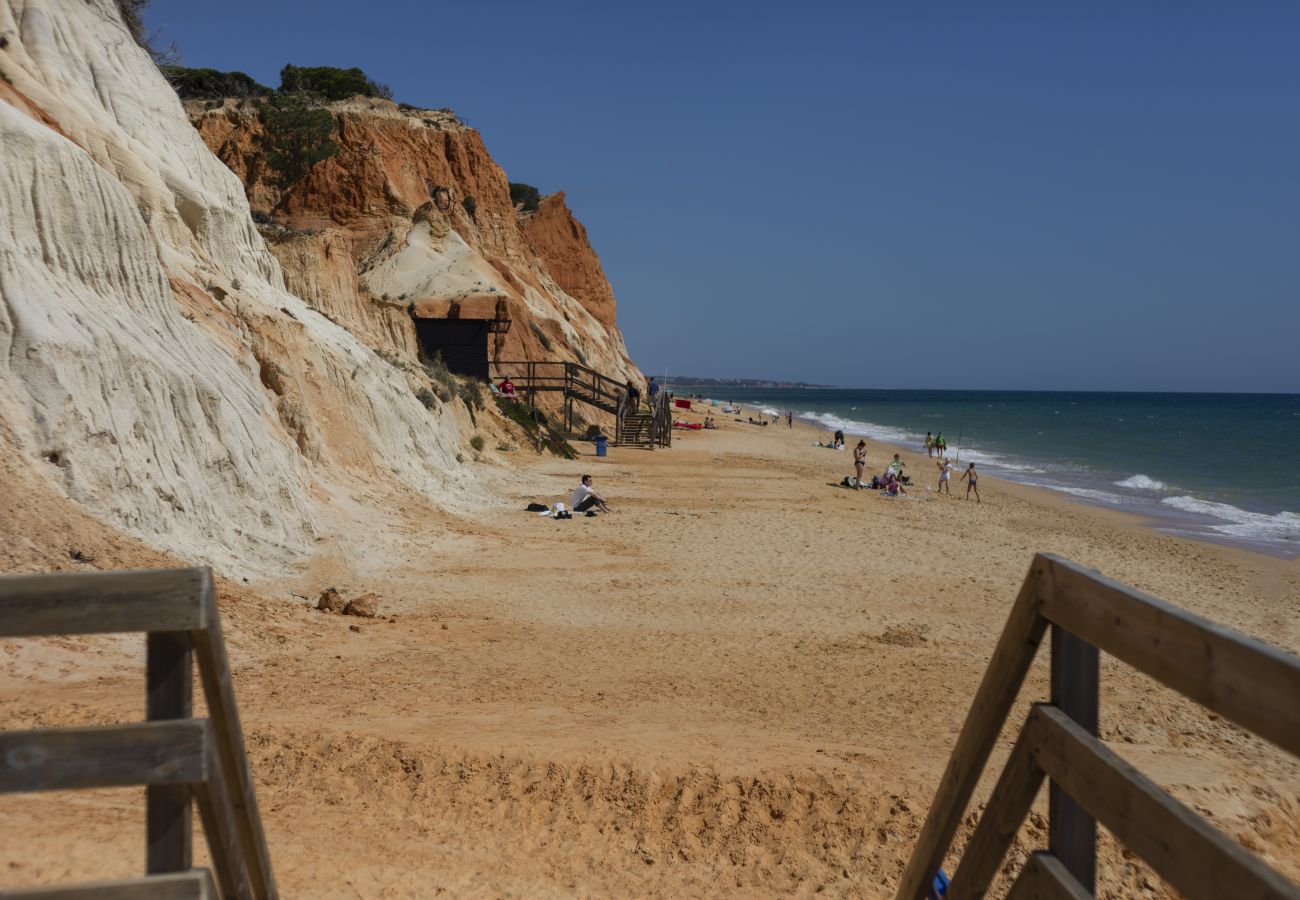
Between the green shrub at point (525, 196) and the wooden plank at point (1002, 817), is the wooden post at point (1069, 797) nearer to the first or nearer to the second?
the wooden plank at point (1002, 817)

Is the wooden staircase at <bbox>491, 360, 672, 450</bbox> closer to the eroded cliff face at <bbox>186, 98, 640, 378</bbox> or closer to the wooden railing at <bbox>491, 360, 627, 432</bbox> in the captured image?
the wooden railing at <bbox>491, 360, 627, 432</bbox>

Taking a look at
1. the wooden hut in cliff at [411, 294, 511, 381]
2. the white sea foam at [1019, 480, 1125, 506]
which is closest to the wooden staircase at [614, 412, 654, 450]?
the wooden hut in cliff at [411, 294, 511, 381]

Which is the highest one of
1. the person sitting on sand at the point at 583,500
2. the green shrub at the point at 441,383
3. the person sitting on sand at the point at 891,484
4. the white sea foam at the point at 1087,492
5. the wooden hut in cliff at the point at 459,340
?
the wooden hut in cliff at the point at 459,340

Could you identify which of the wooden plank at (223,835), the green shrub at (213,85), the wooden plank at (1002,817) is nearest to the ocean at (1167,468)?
the wooden plank at (1002,817)

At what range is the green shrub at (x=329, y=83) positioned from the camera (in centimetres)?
5859

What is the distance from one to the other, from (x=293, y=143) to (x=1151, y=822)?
46.5 metres

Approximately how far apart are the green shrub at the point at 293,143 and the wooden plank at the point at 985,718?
146 feet

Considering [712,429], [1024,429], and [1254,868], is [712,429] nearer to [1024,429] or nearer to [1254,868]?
[1024,429]

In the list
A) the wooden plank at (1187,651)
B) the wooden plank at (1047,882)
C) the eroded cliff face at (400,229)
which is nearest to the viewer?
the wooden plank at (1187,651)

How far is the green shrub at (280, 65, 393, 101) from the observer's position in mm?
58594

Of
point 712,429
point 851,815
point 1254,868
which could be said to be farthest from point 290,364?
point 712,429

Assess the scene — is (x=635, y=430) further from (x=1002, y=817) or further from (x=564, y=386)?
(x=1002, y=817)

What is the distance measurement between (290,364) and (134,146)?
384cm

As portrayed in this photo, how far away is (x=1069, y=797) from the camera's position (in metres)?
2.32
